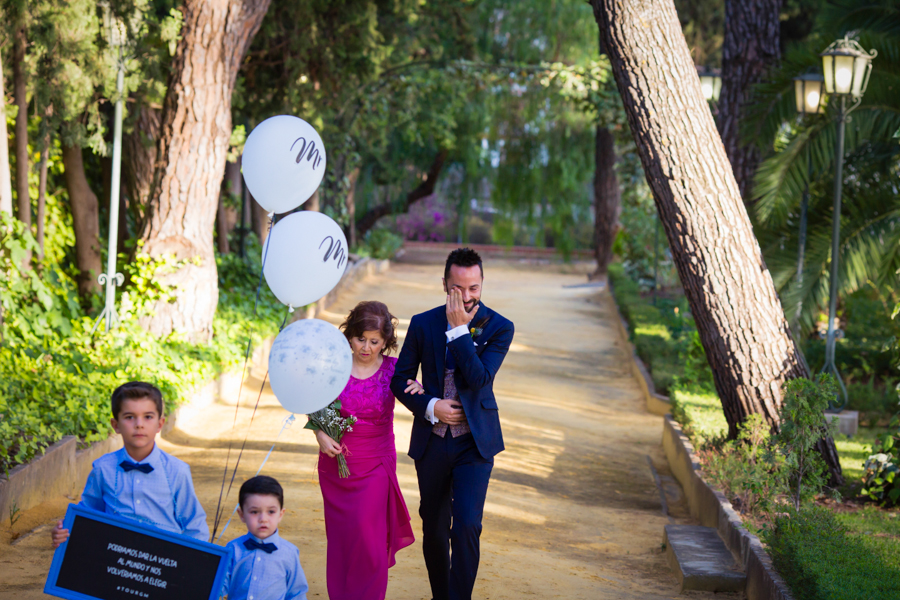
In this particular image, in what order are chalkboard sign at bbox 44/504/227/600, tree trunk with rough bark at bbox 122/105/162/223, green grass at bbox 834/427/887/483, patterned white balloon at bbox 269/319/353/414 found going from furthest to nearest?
tree trunk with rough bark at bbox 122/105/162/223, green grass at bbox 834/427/887/483, patterned white balloon at bbox 269/319/353/414, chalkboard sign at bbox 44/504/227/600

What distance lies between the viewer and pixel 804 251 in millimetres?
10625

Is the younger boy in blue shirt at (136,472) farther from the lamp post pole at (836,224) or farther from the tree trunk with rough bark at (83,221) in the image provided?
the tree trunk with rough bark at (83,221)

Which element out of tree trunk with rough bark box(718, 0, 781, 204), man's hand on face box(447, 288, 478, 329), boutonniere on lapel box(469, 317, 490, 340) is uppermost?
tree trunk with rough bark box(718, 0, 781, 204)

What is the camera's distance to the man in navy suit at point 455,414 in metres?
3.54

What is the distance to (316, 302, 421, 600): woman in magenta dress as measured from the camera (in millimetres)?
3494

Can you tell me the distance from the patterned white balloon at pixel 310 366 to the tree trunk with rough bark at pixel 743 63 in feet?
27.1

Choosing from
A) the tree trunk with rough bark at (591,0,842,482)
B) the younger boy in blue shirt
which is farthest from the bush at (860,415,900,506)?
the younger boy in blue shirt

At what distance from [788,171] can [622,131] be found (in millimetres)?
8373

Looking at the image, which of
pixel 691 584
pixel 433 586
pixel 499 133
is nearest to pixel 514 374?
pixel 691 584

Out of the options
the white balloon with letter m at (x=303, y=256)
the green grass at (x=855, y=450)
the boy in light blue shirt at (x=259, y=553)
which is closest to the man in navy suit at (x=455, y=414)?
the white balloon with letter m at (x=303, y=256)

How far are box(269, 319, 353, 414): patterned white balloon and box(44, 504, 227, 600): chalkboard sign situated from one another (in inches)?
29.0

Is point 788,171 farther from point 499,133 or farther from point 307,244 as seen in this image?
point 499,133

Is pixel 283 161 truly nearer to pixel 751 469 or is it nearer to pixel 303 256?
pixel 303 256

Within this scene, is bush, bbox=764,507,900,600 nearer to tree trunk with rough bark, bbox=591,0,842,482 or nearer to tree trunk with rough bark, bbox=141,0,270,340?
tree trunk with rough bark, bbox=591,0,842,482
